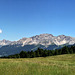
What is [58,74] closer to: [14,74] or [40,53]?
[14,74]

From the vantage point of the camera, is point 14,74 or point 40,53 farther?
point 40,53

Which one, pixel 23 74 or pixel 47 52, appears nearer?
pixel 23 74

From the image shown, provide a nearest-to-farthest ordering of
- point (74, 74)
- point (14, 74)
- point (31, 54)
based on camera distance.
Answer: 1. point (14, 74)
2. point (74, 74)
3. point (31, 54)

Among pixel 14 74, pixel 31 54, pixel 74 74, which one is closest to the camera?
pixel 14 74

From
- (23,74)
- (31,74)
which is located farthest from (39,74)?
(23,74)

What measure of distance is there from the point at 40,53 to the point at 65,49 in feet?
81.8

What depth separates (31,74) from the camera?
31.2ft

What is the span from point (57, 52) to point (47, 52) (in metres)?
10.1

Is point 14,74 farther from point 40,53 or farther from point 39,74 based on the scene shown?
point 40,53

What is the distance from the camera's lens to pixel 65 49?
397 ft

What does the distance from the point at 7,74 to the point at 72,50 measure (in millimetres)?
118100

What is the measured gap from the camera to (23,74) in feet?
30.7

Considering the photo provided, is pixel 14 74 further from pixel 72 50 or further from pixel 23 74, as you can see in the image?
pixel 72 50

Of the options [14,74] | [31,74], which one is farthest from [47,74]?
[14,74]
